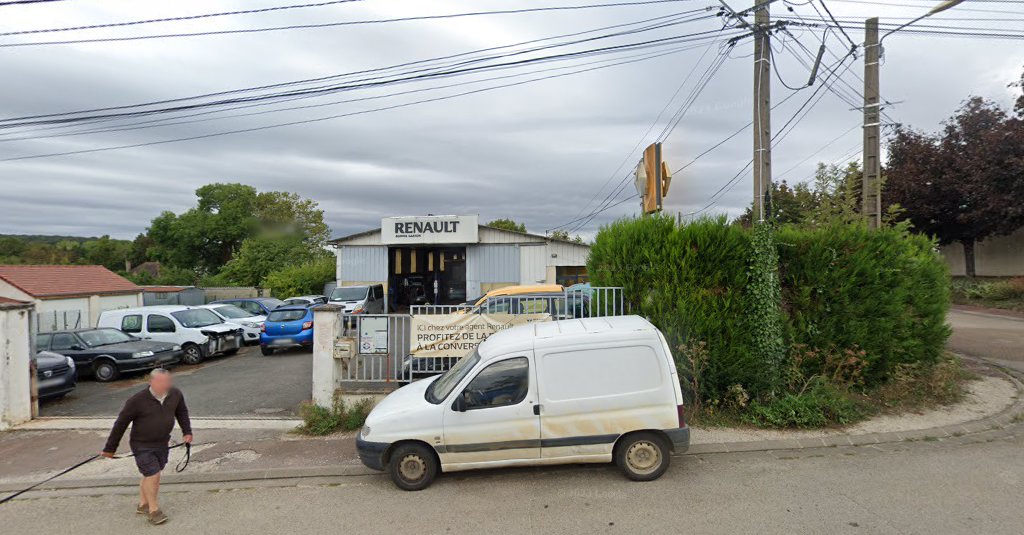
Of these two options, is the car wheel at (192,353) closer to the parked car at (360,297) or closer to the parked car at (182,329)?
the parked car at (182,329)

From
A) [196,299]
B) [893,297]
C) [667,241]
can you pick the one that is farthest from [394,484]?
[196,299]

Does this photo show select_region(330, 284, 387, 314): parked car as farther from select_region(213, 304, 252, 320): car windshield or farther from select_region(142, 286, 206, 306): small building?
select_region(142, 286, 206, 306): small building

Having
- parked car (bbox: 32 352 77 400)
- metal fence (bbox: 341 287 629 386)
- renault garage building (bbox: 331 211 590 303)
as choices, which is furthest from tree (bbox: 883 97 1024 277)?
parked car (bbox: 32 352 77 400)

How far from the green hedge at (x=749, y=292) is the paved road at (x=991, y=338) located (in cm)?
490

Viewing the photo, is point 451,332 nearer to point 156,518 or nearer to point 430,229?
point 156,518

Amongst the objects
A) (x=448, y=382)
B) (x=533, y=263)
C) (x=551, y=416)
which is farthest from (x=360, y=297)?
(x=551, y=416)

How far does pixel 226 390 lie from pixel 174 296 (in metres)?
18.0

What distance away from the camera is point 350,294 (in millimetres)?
21469

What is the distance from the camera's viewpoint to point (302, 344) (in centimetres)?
1419

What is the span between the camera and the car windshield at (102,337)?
12.1 meters

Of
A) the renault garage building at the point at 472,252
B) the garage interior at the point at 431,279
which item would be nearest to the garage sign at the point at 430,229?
the renault garage building at the point at 472,252

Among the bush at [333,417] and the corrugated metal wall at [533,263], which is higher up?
the corrugated metal wall at [533,263]

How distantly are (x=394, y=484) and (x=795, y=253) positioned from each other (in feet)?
20.9

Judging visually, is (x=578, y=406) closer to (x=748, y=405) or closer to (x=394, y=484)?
(x=394, y=484)
